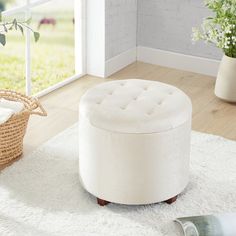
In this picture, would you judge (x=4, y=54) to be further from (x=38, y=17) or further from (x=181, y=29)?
(x=181, y=29)

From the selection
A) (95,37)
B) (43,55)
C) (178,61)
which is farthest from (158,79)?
(43,55)

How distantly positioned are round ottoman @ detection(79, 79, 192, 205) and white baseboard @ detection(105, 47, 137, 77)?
1.58m

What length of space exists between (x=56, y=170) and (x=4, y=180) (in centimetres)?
27

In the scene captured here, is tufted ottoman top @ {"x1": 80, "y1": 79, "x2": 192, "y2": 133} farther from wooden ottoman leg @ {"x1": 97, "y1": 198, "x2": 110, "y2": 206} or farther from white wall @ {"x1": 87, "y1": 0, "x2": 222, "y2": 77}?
white wall @ {"x1": 87, "y1": 0, "x2": 222, "y2": 77}

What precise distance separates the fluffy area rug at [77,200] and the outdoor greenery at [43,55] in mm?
1486

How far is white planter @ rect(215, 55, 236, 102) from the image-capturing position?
4.23 m

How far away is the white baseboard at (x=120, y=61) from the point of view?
4.74 metres

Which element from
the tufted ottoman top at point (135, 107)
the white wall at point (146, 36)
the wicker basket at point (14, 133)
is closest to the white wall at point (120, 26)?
the white wall at point (146, 36)

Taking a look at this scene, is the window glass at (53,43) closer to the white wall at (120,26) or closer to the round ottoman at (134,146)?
the white wall at (120,26)

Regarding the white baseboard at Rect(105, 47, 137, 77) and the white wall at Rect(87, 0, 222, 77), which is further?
the white baseboard at Rect(105, 47, 137, 77)

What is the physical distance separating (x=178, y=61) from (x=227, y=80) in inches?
27.5

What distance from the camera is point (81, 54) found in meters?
4.70

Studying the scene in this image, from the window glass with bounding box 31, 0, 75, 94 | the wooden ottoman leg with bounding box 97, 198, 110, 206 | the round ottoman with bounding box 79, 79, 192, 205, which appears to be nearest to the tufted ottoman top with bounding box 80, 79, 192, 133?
the round ottoman with bounding box 79, 79, 192, 205

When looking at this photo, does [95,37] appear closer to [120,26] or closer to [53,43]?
[120,26]
